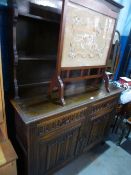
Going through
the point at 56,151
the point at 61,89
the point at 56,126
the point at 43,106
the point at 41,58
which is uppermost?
the point at 41,58

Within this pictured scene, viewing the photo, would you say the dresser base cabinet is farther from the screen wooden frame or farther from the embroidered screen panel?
the embroidered screen panel

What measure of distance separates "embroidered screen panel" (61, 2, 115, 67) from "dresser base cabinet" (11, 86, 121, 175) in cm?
37

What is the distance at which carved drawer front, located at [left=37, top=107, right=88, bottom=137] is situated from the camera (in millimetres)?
1072

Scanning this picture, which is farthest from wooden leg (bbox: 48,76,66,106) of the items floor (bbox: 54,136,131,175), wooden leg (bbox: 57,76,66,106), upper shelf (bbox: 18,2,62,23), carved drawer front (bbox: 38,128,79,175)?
floor (bbox: 54,136,131,175)

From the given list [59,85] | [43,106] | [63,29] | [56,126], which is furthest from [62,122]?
[63,29]

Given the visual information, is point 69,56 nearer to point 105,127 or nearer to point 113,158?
point 105,127

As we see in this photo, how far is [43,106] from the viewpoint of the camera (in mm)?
1146

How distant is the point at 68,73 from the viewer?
124 centimetres

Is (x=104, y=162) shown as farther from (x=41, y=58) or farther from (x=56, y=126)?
(x=41, y=58)

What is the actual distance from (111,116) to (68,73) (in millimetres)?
949

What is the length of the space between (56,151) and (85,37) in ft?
3.54

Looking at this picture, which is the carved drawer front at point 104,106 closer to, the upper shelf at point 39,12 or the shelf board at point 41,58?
the shelf board at point 41,58

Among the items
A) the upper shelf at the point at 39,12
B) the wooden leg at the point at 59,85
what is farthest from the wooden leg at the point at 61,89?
the upper shelf at the point at 39,12

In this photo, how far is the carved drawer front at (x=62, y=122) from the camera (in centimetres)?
107
